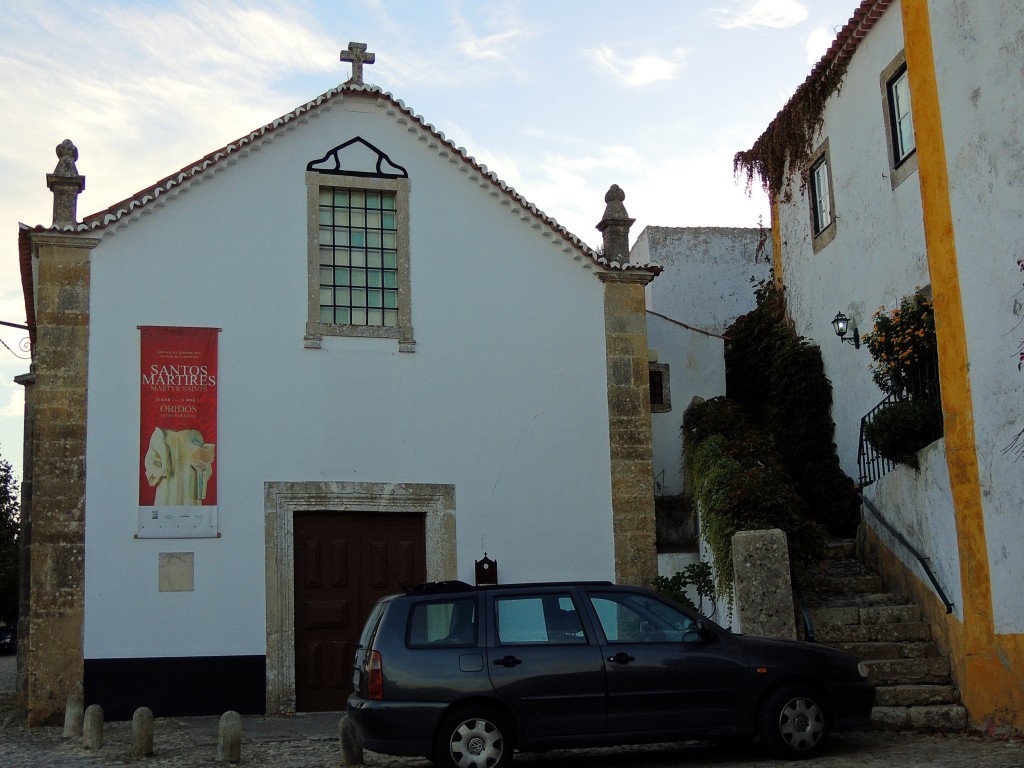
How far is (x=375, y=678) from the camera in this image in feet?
27.8

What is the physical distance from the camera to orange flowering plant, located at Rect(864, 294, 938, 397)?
1238 cm

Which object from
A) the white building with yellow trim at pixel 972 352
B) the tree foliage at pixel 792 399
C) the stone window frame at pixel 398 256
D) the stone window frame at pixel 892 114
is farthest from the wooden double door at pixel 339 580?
the stone window frame at pixel 892 114

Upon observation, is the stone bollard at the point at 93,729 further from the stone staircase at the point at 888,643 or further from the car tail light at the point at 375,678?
the stone staircase at the point at 888,643

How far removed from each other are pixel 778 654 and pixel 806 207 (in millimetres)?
10362

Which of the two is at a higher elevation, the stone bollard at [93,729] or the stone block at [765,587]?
the stone block at [765,587]

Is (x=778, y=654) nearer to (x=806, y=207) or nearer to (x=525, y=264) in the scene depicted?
(x=525, y=264)

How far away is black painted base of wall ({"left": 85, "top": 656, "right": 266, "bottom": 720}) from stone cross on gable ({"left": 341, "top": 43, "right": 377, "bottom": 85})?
7.15 m

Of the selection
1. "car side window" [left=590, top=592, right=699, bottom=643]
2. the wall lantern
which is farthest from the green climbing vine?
"car side window" [left=590, top=592, right=699, bottom=643]

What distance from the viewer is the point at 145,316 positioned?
13.3 m

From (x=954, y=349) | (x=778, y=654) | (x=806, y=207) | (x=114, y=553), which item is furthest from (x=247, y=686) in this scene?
(x=806, y=207)

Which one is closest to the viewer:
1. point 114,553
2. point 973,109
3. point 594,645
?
point 594,645

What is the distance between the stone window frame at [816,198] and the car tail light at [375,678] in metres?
10.7

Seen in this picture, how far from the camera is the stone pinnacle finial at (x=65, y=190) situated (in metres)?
13.4

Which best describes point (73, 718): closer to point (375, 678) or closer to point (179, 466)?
point (179, 466)
